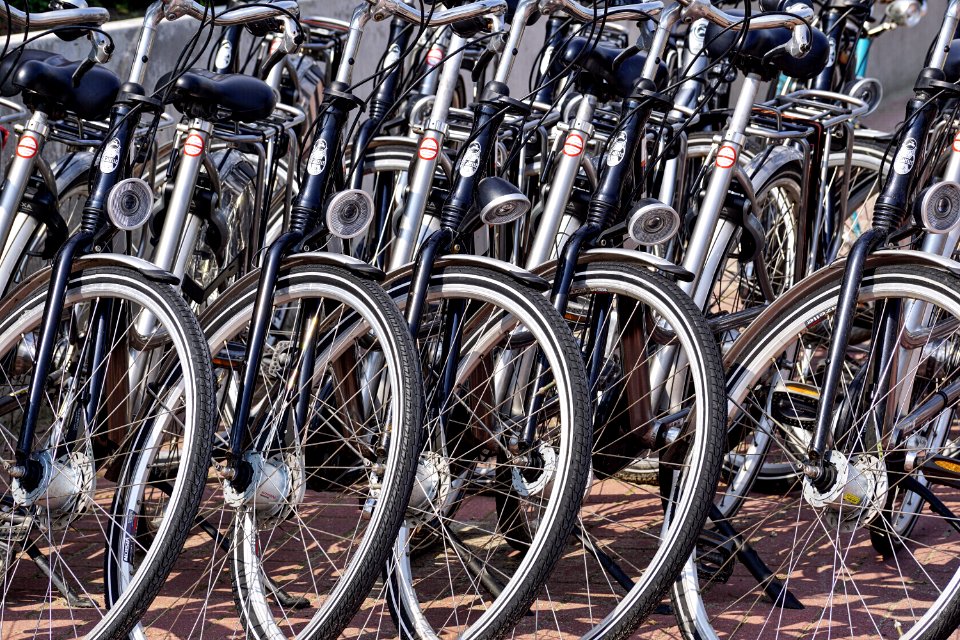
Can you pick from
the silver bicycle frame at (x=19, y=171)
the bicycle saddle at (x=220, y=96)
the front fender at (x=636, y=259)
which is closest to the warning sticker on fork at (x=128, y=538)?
the silver bicycle frame at (x=19, y=171)

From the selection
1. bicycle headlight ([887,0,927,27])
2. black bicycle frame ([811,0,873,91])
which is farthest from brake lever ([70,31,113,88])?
bicycle headlight ([887,0,927,27])

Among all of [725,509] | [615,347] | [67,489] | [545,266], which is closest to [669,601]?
[725,509]

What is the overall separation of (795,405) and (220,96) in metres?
1.80

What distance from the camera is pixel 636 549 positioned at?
4.33m

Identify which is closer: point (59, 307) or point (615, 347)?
point (59, 307)

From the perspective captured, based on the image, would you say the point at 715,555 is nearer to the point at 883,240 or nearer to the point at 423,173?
the point at 883,240

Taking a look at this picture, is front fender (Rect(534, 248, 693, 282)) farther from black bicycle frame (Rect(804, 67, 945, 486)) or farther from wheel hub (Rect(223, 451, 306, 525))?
wheel hub (Rect(223, 451, 306, 525))

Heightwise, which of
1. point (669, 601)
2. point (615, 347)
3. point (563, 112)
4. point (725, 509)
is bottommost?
point (669, 601)

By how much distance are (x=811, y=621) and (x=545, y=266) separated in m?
1.18

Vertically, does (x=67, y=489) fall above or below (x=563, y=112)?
below

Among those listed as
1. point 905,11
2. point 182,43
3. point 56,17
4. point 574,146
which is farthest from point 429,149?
point 905,11

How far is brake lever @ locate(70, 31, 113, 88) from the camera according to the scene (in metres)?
3.83

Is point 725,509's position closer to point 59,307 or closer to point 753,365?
point 753,365

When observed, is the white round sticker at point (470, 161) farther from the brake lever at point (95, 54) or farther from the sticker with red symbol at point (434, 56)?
the sticker with red symbol at point (434, 56)
